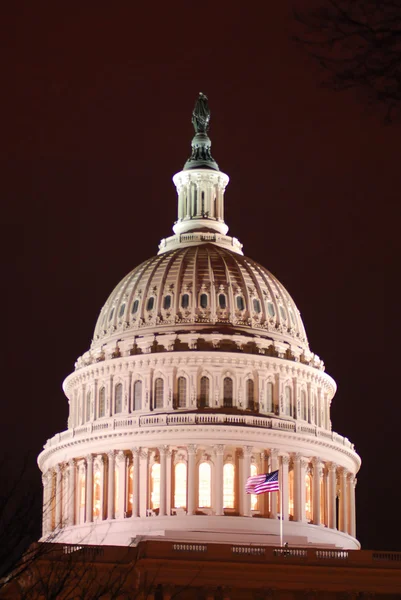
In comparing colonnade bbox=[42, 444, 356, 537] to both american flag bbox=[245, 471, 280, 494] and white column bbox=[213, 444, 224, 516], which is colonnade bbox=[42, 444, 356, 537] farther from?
american flag bbox=[245, 471, 280, 494]

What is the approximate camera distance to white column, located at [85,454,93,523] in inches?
5256

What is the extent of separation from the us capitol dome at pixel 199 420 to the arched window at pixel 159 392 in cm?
11

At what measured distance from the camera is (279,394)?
454 feet

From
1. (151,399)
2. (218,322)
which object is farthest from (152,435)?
(218,322)

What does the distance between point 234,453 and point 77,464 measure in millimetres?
13124

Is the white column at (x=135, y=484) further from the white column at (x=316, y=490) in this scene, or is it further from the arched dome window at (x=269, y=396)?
the white column at (x=316, y=490)

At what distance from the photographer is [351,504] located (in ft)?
462

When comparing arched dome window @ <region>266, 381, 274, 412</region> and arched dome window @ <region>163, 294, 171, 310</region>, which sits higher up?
arched dome window @ <region>163, 294, 171, 310</region>

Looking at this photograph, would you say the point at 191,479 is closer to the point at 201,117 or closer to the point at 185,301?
the point at 185,301

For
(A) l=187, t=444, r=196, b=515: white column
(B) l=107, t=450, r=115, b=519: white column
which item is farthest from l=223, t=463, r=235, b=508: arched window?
(B) l=107, t=450, r=115, b=519: white column

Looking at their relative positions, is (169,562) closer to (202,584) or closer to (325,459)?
(202,584)

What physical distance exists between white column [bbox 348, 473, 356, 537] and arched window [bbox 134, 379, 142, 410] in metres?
18.6

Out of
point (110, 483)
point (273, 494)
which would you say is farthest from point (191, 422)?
point (273, 494)

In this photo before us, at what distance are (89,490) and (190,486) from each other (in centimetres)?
856
